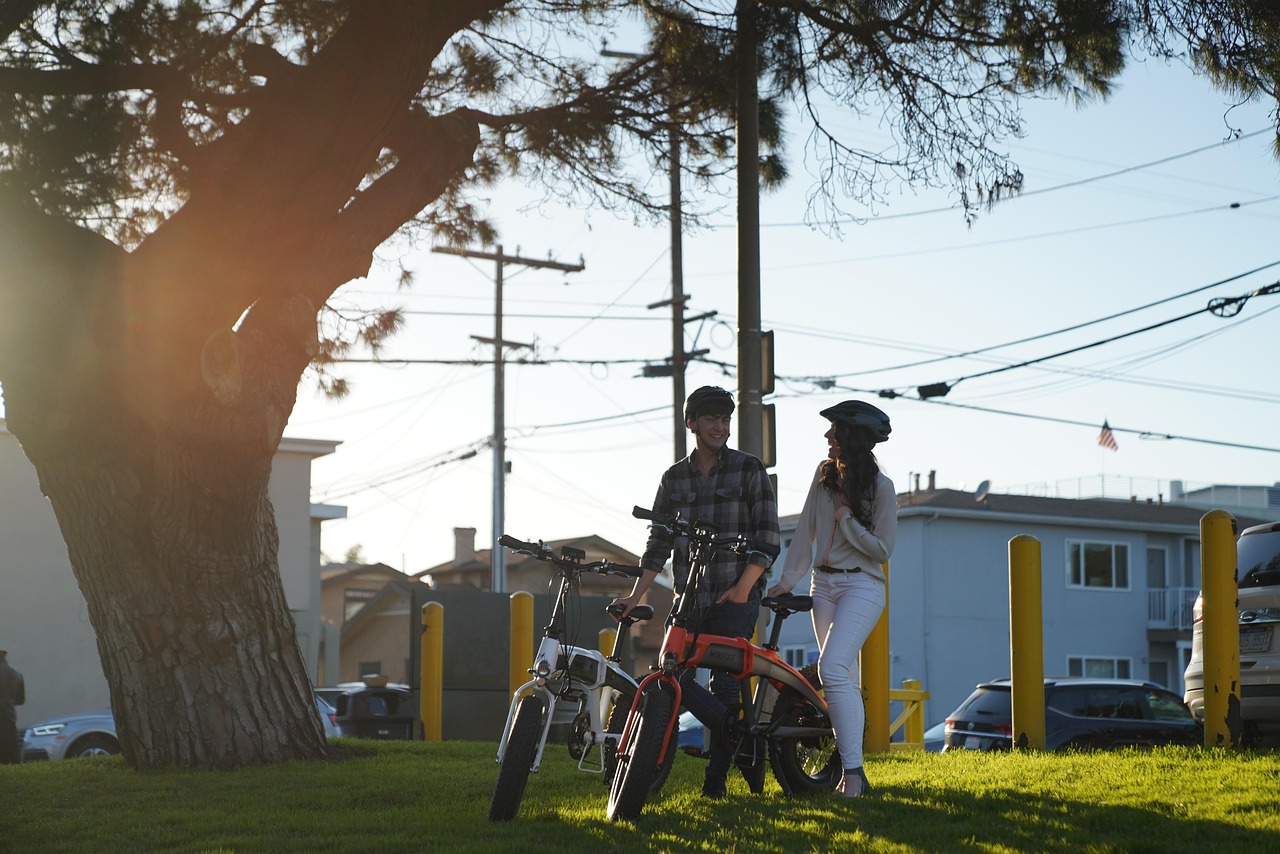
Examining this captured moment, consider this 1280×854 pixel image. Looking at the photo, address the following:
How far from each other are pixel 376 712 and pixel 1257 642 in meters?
11.4

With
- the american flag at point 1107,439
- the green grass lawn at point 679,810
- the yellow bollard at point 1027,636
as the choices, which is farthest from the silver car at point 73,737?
the american flag at point 1107,439

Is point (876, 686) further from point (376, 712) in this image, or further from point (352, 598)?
point (352, 598)

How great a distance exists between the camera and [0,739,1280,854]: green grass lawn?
5398 millimetres

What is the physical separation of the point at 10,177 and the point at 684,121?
545cm

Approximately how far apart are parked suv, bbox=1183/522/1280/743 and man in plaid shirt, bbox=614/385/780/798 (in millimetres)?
3050

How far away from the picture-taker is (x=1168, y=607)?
4166 centimetres

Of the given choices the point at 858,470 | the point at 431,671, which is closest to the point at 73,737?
the point at 431,671

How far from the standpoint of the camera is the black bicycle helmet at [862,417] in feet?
21.5

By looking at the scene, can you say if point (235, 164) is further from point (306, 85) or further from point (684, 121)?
point (684, 121)

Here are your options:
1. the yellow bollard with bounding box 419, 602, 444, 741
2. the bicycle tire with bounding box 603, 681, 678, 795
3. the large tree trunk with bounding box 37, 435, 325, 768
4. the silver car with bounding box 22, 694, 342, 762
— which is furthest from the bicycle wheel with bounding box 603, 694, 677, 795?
the silver car with bounding box 22, 694, 342, 762

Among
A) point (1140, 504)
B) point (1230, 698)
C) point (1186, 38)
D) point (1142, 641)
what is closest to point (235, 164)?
point (1186, 38)

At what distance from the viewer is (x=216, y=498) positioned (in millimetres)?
8812

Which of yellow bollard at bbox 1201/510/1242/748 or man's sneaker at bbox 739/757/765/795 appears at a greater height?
yellow bollard at bbox 1201/510/1242/748

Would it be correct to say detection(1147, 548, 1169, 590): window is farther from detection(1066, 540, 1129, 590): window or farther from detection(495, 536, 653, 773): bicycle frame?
detection(495, 536, 653, 773): bicycle frame
